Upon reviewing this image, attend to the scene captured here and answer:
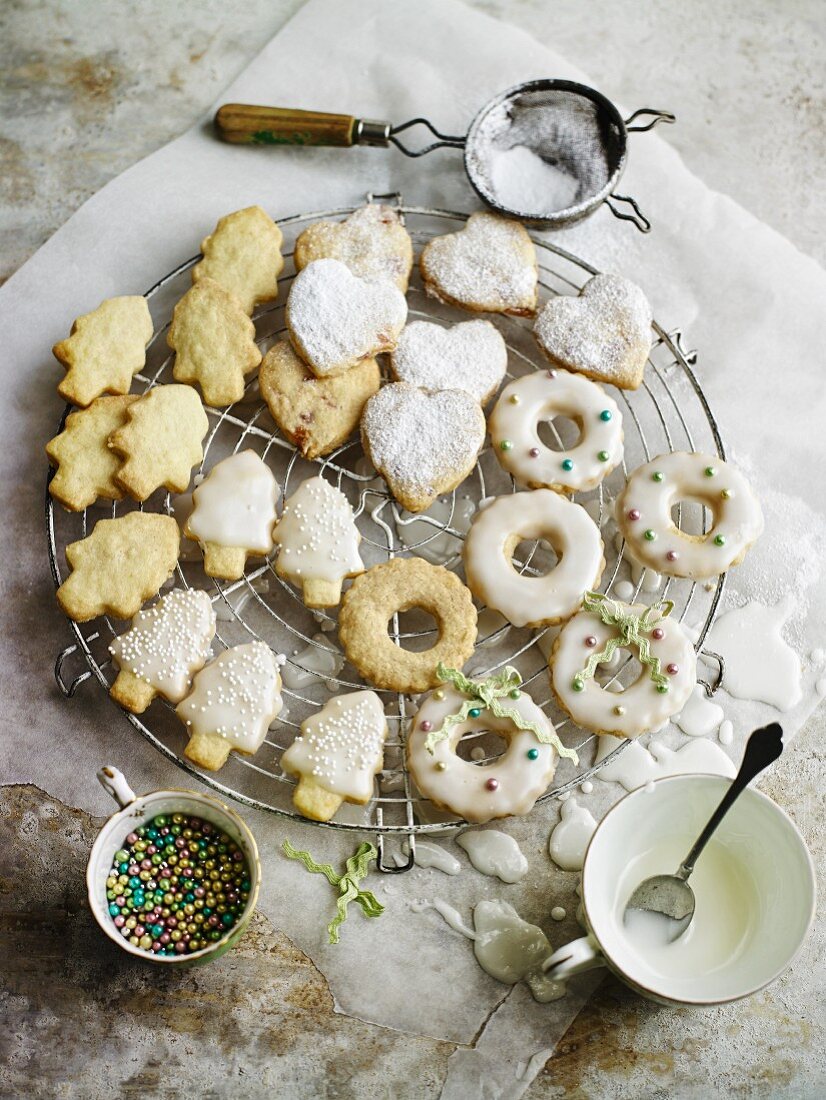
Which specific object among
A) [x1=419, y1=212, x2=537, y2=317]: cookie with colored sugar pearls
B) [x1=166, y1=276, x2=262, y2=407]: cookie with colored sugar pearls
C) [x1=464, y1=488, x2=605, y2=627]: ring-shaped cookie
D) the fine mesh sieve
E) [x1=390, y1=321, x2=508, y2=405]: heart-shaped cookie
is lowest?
[x1=166, y1=276, x2=262, y2=407]: cookie with colored sugar pearls

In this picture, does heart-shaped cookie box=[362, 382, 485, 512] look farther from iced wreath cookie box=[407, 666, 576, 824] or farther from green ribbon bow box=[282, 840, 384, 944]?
green ribbon bow box=[282, 840, 384, 944]

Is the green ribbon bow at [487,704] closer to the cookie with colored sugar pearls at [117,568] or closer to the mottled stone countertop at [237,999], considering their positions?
the mottled stone countertop at [237,999]

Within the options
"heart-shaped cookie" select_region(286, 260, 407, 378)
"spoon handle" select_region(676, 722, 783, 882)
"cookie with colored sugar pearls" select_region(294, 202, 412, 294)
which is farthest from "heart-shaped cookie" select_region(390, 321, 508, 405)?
"spoon handle" select_region(676, 722, 783, 882)

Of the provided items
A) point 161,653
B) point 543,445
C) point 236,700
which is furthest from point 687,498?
point 161,653

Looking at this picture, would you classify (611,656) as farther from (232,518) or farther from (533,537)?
(232,518)

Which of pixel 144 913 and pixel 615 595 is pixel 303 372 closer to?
pixel 615 595

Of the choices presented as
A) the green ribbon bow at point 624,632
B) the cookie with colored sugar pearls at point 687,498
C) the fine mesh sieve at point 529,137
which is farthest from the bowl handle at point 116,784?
the fine mesh sieve at point 529,137
